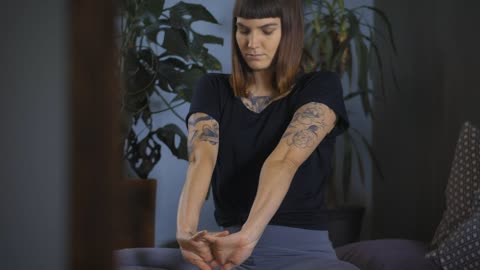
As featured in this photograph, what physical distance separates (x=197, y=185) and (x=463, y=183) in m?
0.97

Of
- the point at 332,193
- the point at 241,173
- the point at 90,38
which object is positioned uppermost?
the point at 90,38

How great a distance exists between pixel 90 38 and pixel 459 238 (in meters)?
1.68

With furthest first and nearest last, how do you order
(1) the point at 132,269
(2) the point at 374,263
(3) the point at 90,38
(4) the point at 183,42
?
(4) the point at 183,42
(2) the point at 374,263
(1) the point at 132,269
(3) the point at 90,38

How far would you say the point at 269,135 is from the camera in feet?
5.58

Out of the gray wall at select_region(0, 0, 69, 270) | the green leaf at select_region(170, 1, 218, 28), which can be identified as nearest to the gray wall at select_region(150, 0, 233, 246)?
the green leaf at select_region(170, 1, 218, 28)

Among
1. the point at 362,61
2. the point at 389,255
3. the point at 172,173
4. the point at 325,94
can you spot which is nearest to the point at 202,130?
the point at 325,94

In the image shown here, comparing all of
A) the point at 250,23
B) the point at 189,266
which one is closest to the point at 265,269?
the point at 189,266

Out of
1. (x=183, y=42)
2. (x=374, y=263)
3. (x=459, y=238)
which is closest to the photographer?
(x=459, y=238)

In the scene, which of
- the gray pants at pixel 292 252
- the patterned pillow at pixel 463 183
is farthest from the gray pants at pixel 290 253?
the patterned pillow at pixel 463 183

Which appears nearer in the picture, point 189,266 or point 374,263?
point 189,266

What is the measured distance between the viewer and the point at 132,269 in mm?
1673

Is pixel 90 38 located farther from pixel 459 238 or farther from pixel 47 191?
Answer: pixel 459 238

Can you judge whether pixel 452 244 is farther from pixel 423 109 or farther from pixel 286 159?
pixel 423 109

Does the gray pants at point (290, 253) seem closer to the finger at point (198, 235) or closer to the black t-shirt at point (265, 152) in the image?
the black t-shirt at point (265, 152)
